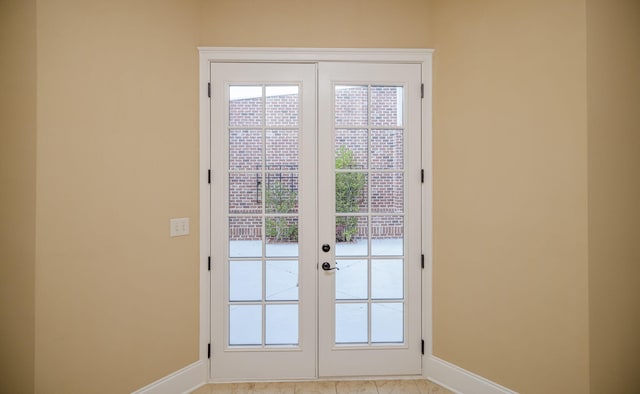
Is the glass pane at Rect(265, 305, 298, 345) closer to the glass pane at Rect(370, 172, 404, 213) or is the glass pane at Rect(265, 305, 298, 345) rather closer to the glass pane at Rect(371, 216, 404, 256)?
the glass pane at Rect(371, 216, 404, 256)

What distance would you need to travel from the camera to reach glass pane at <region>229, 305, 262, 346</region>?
2523mm

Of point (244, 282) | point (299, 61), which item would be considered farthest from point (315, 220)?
point (299, 61)

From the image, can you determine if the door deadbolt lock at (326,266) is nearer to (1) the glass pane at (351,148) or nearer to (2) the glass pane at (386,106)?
(1) the glass pane at (351,148)

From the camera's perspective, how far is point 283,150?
2543 mm

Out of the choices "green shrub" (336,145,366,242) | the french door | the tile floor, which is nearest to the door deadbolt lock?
the french door

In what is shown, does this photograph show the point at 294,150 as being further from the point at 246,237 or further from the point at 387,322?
the point at 387,322

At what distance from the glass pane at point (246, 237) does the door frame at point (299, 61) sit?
0.58 feet
